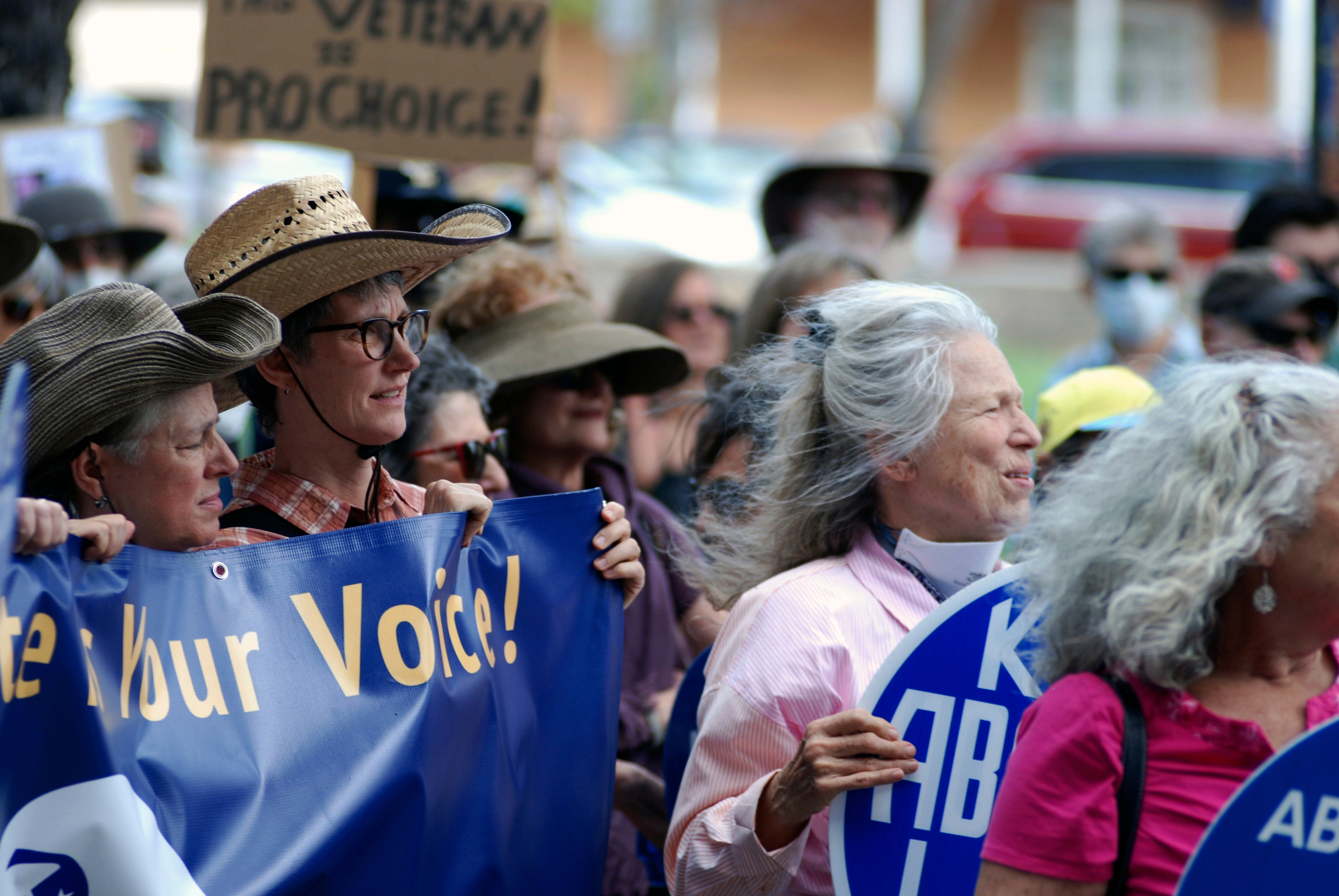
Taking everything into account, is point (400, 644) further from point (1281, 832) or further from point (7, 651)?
point (1281, 832)

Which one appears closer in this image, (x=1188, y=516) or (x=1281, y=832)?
(x=1281, y=832)

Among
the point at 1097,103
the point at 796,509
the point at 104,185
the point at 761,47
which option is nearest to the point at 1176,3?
the point at 1097,103

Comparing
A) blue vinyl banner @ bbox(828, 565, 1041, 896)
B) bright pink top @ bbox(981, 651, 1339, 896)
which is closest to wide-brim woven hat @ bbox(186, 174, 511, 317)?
blue vinyl banner @ bbox(828, 565, 1041, 896)

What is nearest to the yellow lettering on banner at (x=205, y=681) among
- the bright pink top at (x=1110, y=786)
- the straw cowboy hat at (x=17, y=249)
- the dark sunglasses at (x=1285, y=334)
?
the bright pink top at (x=1110, y=786)

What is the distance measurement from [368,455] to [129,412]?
534mm

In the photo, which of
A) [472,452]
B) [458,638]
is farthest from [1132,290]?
[458,638]

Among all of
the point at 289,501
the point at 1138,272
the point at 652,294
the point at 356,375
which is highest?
the point at 1138,272

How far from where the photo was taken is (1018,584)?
250 centimetres

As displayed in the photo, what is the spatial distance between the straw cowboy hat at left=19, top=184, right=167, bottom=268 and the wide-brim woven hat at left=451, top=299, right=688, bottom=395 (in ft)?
6.40

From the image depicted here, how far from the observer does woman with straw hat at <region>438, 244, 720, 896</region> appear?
3527 millimetres

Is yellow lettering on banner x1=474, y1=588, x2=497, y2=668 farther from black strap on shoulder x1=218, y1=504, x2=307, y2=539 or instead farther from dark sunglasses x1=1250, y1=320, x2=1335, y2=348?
dark sunglasses x1=1250, y1=320, x2=1335, y2=348

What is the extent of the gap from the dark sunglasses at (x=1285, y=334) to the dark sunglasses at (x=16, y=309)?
12.6 feet

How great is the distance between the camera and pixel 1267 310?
5051 mm

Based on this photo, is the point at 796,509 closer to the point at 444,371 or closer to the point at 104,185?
the point at 444,371
